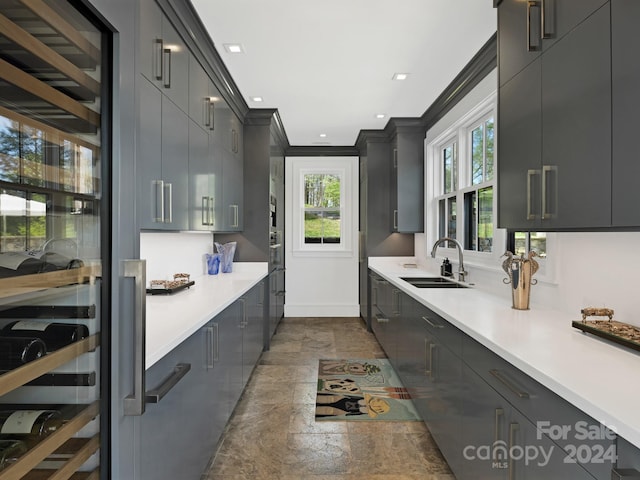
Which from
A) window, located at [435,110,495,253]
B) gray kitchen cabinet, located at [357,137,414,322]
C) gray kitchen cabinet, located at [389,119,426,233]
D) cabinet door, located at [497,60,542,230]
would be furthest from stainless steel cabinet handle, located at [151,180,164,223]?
gray kitchen cabinet, located at [357,137,414,322]

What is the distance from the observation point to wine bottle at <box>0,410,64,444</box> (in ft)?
2.49

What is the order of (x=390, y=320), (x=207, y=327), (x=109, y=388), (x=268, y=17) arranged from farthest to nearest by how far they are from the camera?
1. (x=390, y=320)
2. (x=268, y=17)
3. (x=207, y=327)
4. (x=109, y=388)

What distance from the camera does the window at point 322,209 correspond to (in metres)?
6.40

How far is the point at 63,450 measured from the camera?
3.03 feet

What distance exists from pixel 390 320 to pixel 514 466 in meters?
2.53

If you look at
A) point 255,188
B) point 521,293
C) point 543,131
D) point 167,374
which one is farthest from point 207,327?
point 255,188

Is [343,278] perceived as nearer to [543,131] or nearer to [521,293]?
[521,293]

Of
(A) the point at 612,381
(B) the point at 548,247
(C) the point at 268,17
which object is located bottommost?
(A) the point at 612,381

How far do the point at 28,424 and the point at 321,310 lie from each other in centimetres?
565

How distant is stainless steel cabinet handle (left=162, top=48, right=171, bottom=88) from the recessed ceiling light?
691 mm

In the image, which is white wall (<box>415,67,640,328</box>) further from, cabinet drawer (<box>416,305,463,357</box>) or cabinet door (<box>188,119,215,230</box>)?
cabinet door (<box>188,119,215,230</box>)

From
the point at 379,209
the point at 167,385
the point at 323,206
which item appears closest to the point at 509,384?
the point at 167,385

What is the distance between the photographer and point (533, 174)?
1833 mm

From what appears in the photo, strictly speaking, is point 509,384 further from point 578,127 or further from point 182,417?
point 182,417
